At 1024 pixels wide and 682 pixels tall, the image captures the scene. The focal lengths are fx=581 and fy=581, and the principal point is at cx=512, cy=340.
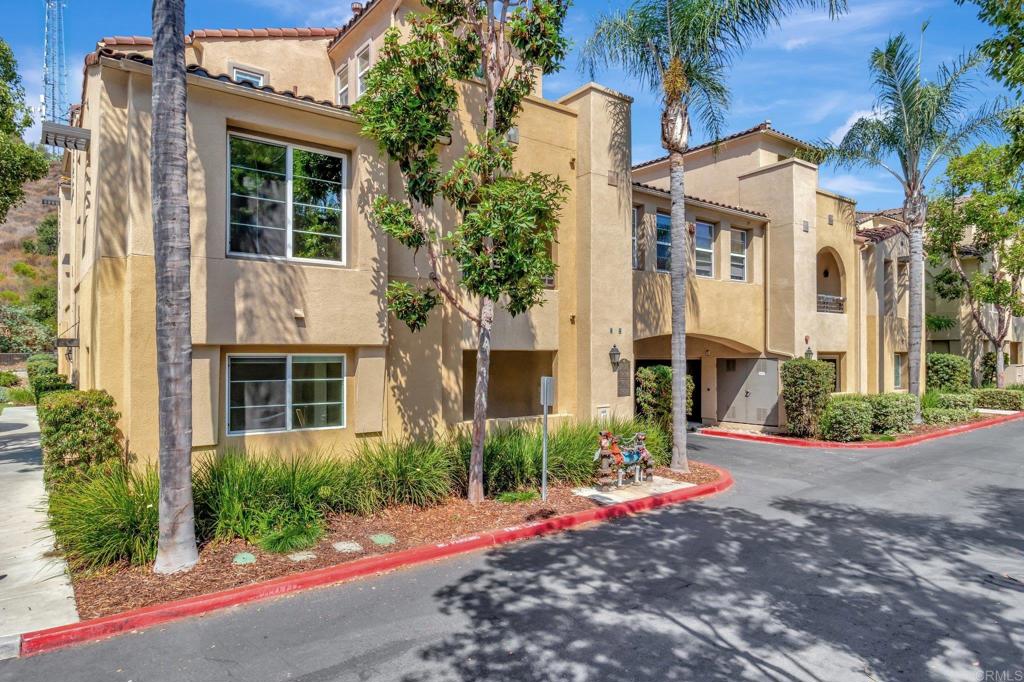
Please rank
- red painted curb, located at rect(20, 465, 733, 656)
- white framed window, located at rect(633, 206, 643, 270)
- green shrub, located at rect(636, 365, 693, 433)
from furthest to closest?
white framed window, located at rect(633, 206, 643, 270)
green shrub, located at rect(636, 365, 693, 433)
red painted curb, located at rect(20, 465, 733, 656)

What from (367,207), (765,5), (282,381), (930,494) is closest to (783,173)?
(765,5)

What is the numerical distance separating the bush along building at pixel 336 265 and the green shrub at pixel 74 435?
389 millimetres

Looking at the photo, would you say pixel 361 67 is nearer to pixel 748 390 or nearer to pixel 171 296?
pixel 171 296

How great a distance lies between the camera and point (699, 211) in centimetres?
1753

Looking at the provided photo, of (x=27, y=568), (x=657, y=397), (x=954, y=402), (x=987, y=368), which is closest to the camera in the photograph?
(x=27, y=568)

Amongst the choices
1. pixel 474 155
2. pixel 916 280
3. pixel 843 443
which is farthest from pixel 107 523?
pixel 916 280

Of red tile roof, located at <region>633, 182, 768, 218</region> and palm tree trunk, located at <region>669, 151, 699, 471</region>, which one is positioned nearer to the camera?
palm tree trunk, located at <region>669, 151, 699, 471</region>

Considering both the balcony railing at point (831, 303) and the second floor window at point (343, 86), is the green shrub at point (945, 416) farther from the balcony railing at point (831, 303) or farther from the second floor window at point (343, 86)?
the second floor window at point (343, 86)

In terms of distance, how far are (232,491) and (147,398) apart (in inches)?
81.6

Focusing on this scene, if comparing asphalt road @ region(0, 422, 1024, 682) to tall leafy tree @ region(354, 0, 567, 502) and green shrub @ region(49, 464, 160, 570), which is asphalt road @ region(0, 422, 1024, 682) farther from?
tall leafy tree @ region(354, 0, 567, 502)

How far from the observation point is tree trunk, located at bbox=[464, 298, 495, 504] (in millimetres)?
9969

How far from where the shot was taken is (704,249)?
18.0 meters

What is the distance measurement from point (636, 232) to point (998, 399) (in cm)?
2178

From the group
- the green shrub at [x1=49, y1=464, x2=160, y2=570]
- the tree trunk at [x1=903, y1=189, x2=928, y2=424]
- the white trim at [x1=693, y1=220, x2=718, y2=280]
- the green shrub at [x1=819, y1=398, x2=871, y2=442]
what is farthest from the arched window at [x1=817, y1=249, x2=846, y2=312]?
the green shrub at [x1=49, y1=464, x2=160, y2=570]
